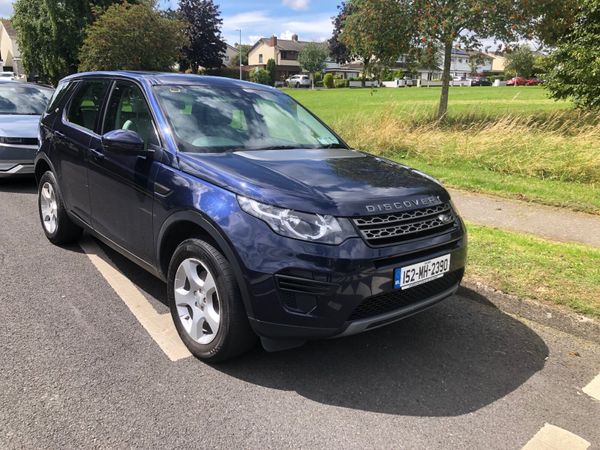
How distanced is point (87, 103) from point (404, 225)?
3.30 meters

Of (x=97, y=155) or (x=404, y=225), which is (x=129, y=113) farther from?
(x=404, y=225)

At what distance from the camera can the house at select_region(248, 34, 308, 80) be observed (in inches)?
4176

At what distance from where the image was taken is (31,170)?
8.22 meters

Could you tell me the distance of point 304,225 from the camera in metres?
2.79

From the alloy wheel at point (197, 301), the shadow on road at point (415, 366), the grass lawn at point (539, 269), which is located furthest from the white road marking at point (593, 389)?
the alloy wheel at point (197, 301)

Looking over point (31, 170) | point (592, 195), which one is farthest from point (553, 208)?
point (31, 170)

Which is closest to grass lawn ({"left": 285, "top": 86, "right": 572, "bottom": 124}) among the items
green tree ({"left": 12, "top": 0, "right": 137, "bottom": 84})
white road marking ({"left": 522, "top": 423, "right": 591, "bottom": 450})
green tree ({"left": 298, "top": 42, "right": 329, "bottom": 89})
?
white road marking ({"left": 522, "top": 423, "right": 591, "bottom": 450})

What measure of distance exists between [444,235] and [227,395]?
1.62 m

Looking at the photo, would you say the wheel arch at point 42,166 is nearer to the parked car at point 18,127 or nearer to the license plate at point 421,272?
the parked car at point 18,127

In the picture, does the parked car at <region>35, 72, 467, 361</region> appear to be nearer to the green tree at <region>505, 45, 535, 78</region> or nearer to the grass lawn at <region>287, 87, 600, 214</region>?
the grass lawn at <region>287, 87, 600, 214</region>

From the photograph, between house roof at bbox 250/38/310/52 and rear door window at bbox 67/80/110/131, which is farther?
house roof at bbox 250/38/310/52

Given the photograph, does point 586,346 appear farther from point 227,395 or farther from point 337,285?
point 227,395

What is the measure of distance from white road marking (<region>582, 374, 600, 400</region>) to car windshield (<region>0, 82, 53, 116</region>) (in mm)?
9581

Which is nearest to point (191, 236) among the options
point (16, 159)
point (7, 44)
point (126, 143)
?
point (126, 143)
